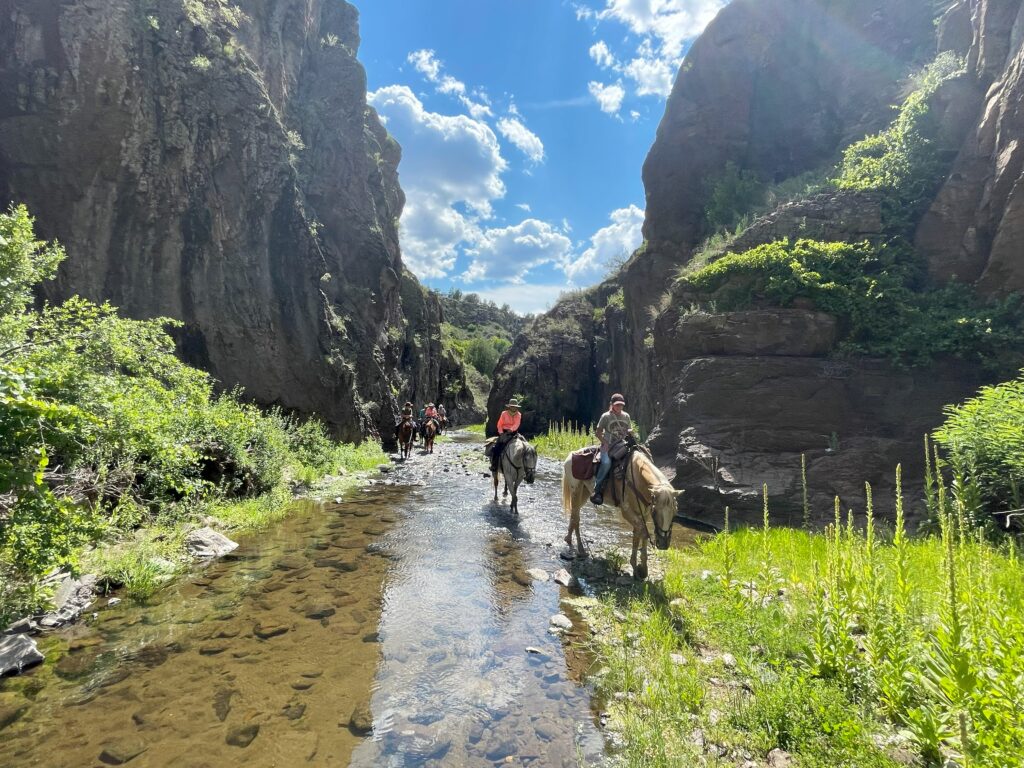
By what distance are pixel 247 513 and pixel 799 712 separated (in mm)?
10492

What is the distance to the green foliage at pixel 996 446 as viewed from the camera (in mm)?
6809

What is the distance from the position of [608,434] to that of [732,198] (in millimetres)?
21698

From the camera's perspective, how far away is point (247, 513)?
1041 centimetres

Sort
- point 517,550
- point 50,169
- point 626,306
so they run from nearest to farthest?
point 517,550, point 50,169, point 626,306

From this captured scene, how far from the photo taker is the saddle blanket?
915 centimetres

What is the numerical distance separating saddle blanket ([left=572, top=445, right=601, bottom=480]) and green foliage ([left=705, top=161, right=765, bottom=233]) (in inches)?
755

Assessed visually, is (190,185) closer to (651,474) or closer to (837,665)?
(651,474)

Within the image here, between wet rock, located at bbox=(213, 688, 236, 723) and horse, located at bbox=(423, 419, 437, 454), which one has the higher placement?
horse, located at bbox=(423, 419, 437, 454)

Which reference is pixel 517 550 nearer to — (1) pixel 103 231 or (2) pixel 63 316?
(2) pixel 63 316

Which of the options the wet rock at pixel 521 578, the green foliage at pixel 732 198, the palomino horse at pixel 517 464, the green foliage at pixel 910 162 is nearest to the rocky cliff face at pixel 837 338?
the green foliage at pixel 910 162

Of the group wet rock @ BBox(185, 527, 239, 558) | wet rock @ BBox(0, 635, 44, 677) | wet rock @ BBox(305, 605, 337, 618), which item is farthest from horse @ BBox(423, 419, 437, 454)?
wet rock @ BBox(0, 635, 44, 677)

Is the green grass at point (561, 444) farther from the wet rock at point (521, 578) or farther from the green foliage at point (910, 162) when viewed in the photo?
the wet rock at point (521, 578)

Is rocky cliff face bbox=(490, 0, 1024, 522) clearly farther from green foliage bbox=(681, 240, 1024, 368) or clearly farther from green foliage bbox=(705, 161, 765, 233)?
green foliage bbox=(705, 161, 765, 233)

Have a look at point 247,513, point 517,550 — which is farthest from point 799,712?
point 247,513
